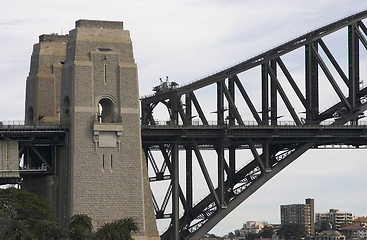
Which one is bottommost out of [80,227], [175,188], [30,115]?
[80,227]

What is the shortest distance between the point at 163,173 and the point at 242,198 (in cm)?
972

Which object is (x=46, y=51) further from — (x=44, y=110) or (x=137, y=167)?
(x=137, y=167)

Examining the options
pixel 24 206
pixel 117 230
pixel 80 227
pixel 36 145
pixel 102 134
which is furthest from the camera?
pixel 36 145

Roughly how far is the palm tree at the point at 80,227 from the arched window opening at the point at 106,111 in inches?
467

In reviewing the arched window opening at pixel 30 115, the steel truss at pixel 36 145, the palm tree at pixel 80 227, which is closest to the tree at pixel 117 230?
the palm tree at pixel 80 227

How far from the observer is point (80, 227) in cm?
9994

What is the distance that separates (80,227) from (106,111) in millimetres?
16939

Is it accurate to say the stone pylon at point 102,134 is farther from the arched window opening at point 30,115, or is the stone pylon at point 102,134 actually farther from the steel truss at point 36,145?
the arched window opening at point 30,115

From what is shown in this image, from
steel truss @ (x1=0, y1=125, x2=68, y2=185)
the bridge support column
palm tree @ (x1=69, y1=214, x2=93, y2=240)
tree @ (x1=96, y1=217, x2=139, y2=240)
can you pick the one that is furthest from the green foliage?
the bridge support column

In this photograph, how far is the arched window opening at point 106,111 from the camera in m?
112

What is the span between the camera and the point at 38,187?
117688mm

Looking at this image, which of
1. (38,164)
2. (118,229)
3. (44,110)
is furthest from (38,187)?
(118,229)

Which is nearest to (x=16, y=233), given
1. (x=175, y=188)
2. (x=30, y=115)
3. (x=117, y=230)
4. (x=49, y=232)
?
(x=49, y=232)

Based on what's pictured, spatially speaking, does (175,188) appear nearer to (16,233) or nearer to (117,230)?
(117,230)
